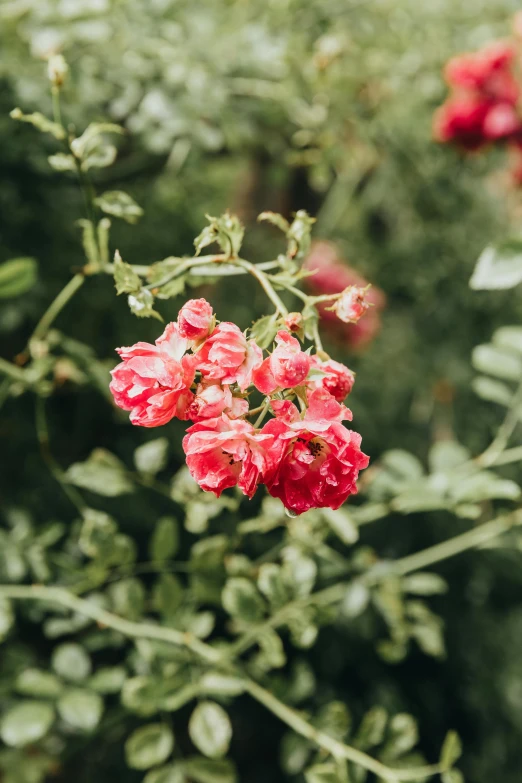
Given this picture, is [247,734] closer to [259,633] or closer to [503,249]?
[259,633]

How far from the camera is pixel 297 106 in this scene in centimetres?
140

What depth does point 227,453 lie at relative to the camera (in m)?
0.56

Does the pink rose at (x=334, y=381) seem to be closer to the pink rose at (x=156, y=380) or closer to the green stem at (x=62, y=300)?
the pink rose at (x=156, y=380)

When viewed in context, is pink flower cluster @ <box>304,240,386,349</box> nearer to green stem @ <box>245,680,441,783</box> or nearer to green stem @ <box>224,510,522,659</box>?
green stem @ <box>224,510,522,659</box>

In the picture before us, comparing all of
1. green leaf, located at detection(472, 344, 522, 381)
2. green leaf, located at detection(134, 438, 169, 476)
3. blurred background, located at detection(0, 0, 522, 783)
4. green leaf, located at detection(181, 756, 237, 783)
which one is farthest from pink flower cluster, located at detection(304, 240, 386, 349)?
green leaf, located at detection(181, 756, 237, 783)

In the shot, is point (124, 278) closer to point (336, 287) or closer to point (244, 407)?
point (244, 407)

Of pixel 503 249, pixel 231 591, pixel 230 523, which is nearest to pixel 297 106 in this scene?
pixel 503 249

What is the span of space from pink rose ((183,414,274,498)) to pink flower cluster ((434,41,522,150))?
120 cm

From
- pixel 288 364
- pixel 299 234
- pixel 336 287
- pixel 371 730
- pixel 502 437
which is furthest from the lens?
pixel 336 287

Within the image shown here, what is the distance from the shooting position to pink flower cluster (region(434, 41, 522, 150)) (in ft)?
4.72

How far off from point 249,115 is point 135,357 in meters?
0.98

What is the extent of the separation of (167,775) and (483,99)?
1.40 m

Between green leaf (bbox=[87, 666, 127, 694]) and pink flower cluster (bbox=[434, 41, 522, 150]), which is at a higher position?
pink flower cluster (bbox=[434, 41, 522, 150])

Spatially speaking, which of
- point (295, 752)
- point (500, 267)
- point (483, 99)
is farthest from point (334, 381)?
point (483, 99)
